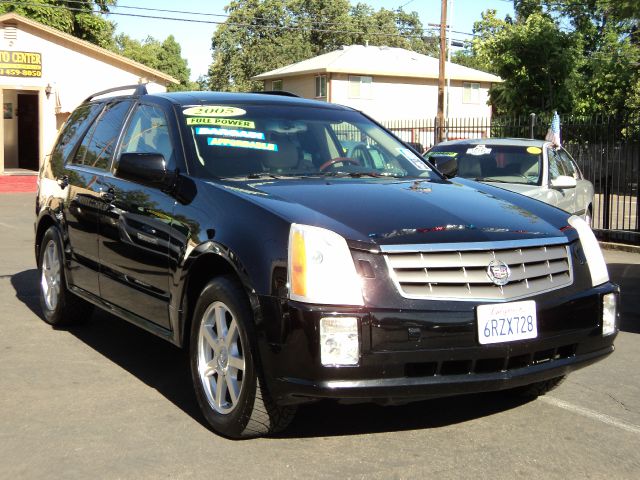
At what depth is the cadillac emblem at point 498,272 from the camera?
3945 millimetres

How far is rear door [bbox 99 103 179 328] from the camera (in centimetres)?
482

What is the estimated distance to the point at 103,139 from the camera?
6195 millimetres

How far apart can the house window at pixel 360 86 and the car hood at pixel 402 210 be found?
1608 inches

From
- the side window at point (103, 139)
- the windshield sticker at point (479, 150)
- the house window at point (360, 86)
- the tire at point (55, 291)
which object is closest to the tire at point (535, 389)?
the side window at point (103, 139)

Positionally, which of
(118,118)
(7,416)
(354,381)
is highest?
(118,118)

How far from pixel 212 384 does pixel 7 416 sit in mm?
1174

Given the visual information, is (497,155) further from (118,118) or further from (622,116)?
(118,118)

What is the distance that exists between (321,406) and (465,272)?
4.46ft

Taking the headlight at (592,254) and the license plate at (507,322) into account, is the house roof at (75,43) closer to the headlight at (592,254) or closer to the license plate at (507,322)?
the headlight at (592,254)

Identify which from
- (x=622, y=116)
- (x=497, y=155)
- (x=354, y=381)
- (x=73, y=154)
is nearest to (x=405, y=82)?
(x=622, y=116)

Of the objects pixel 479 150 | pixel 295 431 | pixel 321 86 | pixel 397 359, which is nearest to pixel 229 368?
pixel 295 431

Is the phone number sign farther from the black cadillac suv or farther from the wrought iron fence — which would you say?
the black cadillac suv

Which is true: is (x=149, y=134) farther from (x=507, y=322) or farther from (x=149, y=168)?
(x=507, y=322)

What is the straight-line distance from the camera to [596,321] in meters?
4.33
